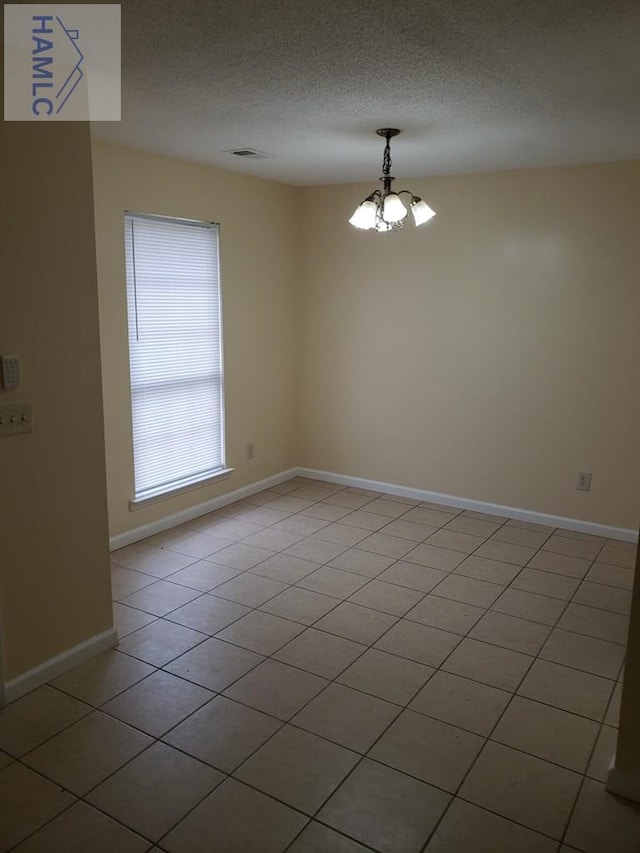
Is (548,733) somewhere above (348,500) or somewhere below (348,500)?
below

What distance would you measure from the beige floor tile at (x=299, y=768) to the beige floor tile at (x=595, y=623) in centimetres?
141

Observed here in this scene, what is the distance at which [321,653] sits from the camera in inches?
112

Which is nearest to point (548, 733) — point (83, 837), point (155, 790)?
point (155, 790)

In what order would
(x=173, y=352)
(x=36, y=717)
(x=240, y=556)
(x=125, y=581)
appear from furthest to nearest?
1. (x=173, y=352)
2. (x=240, y=556)
3. (x=125, y=581)
4. (x=36, y=717)

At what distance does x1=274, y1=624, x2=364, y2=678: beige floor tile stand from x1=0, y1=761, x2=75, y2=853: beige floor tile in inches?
40.0

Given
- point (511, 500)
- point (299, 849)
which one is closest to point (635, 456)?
point (511, 500)

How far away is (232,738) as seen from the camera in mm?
2291

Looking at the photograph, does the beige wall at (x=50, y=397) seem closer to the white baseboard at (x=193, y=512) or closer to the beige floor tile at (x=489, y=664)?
the white baseboard at (x=193, y=512)

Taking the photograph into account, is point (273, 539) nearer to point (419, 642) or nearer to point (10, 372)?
point (419, 642)

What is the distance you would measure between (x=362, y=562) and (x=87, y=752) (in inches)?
76.2

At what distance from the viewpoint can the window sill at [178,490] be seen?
4027 mm

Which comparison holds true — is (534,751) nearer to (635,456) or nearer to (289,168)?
(635,456)

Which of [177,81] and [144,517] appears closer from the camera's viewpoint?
[177,81]

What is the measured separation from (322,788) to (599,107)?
111 inches
